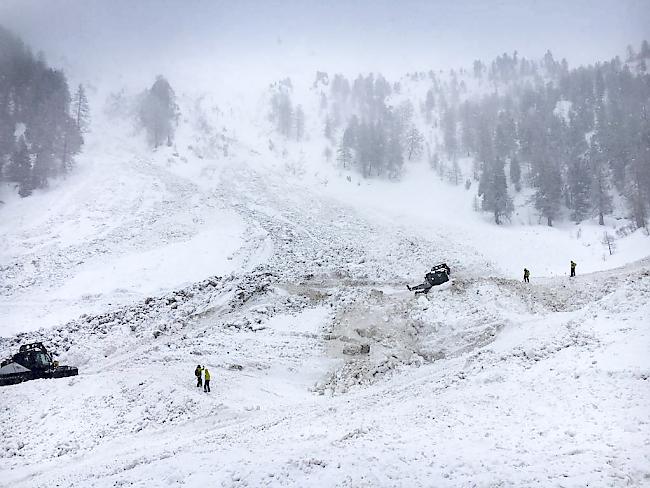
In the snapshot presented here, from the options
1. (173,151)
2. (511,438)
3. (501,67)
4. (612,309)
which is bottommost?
(511,438)

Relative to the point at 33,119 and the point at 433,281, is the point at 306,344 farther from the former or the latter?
the point at 33,119

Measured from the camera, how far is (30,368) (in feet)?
76.2

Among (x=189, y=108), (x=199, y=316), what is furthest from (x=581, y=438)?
(x=189, y=108)

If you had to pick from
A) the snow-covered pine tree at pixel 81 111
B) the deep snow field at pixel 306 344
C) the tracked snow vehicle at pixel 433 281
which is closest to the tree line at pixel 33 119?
the snow-covered pine tree at pixel 81 111

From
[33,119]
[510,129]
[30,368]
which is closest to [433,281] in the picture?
[30,368]

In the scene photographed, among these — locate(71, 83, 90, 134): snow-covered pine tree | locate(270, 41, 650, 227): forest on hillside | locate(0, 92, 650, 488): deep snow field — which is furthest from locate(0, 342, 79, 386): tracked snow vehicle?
locate(71, 83, 90, 134): snow-covered pine tree

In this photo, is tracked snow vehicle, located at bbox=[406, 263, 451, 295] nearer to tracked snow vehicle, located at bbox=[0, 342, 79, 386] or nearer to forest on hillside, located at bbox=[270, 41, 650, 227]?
tracked snow vehicle, located at bbox=[0, 342, 79, 386]

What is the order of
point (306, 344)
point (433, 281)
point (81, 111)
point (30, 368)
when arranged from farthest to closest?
1. point (81, 111)
2. point (433, 281)
3. point (306, 344)
4. point (30, 368)

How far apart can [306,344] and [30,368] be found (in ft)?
49.0

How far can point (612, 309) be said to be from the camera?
796 inches

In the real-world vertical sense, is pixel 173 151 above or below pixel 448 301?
above

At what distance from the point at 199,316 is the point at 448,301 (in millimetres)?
17085

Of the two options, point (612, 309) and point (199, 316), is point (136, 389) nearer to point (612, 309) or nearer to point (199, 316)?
point (199, 316)

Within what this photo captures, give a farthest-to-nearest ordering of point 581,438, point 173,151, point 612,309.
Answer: point 173,151, point 612,309, point 581,438
